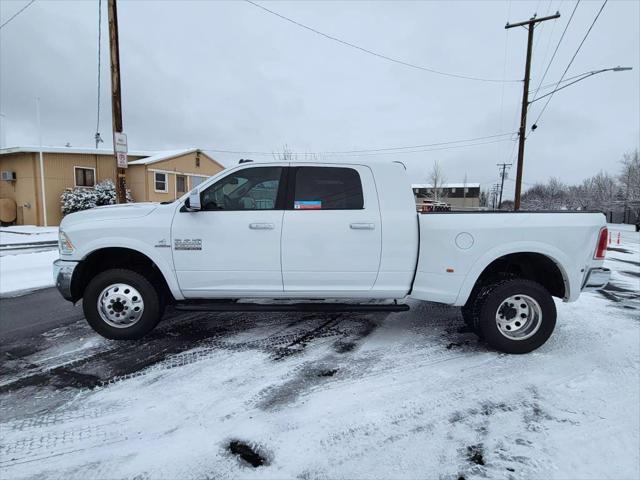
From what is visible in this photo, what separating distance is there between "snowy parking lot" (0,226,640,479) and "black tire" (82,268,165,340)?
0.18 metres

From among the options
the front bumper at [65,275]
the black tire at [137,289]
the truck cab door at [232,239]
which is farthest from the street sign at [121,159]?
the truck cab door at [232,239]

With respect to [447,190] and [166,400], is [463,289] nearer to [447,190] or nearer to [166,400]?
[166,400]

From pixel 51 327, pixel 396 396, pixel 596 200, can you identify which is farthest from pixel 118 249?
pixel 596 200

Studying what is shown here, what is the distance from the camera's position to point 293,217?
3992 millimetres

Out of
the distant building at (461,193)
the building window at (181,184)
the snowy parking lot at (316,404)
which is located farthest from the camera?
the distant building at (461,193)

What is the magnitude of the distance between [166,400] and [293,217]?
2.08 metres

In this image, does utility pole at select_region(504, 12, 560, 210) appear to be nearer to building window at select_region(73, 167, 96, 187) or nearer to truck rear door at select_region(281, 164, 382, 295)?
truck rear door at select_region(281, 164, 382, 295)

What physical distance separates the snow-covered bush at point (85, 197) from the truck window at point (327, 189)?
19147 mm

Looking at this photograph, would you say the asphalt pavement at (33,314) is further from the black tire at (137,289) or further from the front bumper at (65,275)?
the black tire at (137,289)

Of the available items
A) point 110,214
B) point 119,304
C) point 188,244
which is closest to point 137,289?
point 119,304

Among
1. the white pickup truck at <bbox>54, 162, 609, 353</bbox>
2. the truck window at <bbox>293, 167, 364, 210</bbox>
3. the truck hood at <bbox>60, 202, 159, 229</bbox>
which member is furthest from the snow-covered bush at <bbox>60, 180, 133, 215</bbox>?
the truck window at <bbox>293, 167, 364, 210</bbox>

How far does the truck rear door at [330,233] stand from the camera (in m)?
3.97

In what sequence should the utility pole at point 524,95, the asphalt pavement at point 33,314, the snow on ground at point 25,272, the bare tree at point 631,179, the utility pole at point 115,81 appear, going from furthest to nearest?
the bare tree at point 631,179, the utility pole at point 524,95, the utility pole at point 115,81, the snow on ground at point 25,272, the asphalt pavement at point 33,314

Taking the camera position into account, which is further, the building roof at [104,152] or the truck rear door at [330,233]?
the building roof at [104,152]
